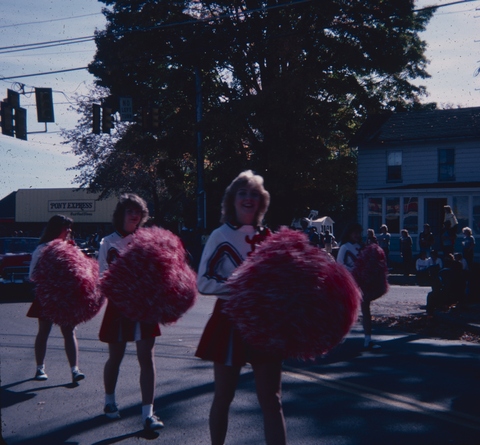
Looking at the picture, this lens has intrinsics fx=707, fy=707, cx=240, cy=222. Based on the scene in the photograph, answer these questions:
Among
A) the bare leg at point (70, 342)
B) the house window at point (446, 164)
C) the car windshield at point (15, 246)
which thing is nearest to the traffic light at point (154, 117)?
the car windshield at point (15, 246)

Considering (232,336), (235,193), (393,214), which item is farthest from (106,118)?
(232,336)

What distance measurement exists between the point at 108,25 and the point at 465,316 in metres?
23.4

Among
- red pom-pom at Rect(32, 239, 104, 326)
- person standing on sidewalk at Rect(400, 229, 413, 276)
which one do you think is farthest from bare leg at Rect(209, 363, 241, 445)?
person standing on sidewalk at Rect(400, 229, 413, 276)

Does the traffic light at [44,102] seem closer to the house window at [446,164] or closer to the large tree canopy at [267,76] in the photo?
the large tree canopy at [267,76]

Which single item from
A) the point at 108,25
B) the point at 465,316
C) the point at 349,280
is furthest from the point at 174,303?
the point at 108,25

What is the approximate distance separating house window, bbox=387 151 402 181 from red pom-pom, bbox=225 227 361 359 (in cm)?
2784

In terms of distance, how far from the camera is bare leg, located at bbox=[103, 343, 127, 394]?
5477mm

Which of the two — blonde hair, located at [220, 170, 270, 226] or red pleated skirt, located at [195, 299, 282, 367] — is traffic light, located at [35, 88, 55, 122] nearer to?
blonde hair, located at [220, 170, 270, 226]

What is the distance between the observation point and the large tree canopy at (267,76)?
2561cm

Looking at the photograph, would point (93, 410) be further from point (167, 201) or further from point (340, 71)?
point (167, 201)

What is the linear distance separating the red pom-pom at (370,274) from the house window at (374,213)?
21.4 metres

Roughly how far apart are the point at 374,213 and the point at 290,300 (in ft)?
89.7

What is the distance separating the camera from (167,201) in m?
46.3

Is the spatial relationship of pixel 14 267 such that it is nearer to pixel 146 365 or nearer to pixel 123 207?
pixel 123 207
